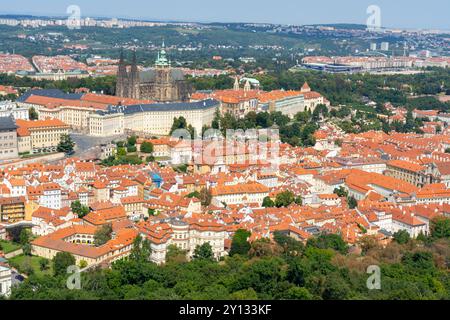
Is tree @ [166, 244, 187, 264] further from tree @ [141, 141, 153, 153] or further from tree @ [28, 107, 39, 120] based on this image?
tree @ [28, 107, 39, 120]

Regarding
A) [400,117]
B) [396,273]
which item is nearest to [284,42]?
[400,117]

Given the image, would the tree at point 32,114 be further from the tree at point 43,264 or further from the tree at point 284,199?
the tree at point 43,264

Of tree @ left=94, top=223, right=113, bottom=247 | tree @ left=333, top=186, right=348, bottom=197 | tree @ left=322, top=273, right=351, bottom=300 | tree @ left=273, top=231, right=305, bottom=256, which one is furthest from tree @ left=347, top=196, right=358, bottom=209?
tree @ left=322, top=273, right=351, bottom=300

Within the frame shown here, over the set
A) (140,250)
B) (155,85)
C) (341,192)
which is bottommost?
(341,192)

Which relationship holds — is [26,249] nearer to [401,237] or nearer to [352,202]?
[401,237]

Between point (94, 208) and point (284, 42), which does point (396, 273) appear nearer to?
point (94, 208)

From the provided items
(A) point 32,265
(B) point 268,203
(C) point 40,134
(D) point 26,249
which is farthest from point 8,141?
(A) point 32,265

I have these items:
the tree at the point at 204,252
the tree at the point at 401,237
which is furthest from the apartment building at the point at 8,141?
the tree at the point at 401,237
